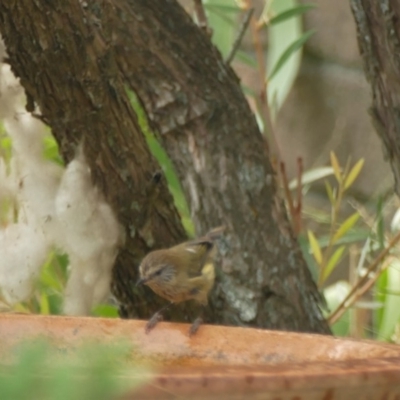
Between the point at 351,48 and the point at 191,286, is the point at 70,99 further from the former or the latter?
the point at 351,48

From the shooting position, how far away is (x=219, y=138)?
100 centimetres

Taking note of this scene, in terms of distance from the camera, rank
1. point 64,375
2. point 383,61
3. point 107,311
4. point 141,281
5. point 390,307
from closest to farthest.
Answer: point 64,375 < point 383,61 < point 141,281 < point 107,311 < point 390,307

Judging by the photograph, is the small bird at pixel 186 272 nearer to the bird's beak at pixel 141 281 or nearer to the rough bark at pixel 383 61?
the bird's beak at pixel 141 281

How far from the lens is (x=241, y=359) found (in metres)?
0.67

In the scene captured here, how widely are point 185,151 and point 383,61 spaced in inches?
11.5

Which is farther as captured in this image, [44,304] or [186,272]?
[44,304]

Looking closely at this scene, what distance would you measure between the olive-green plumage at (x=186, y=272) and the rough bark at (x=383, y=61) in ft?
0.81

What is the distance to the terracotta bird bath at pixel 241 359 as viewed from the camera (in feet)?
1.37

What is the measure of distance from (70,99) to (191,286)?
10.2 inches

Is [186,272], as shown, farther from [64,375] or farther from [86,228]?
[64,375]

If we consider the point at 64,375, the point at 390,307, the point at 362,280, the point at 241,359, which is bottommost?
the point at 390,307

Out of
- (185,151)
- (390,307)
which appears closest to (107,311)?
(185,151)

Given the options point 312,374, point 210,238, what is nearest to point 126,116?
point 210,238

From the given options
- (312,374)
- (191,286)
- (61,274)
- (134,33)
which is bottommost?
(61,274)
